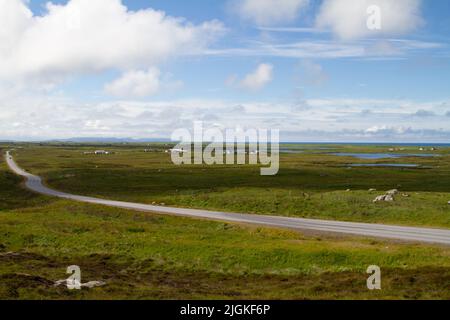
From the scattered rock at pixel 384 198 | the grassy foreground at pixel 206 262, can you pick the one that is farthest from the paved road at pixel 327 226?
the scattered rock at pixel 384 198

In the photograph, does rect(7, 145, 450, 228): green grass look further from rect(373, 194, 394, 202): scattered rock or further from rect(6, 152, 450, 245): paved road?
rect(6, 152, 450, 245): paved road

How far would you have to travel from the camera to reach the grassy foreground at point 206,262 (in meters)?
21.6

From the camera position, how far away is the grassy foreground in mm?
21578

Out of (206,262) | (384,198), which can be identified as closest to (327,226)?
(384,198)

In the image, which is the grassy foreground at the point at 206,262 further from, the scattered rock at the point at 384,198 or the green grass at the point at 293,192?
the scattered rock at the point at 384,198

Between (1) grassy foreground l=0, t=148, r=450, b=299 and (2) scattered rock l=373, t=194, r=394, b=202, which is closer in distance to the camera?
(1) grassy foreground l=0, t=148, r=450, b=299

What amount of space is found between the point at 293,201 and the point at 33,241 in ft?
101

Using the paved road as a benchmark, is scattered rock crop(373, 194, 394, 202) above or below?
above

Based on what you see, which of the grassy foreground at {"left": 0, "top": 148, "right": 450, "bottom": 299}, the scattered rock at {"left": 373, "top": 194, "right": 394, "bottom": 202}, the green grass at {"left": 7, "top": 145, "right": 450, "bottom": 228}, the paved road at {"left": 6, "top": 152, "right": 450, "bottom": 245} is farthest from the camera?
the scattered rock at {"left": 373, "top": 194, "right": 394, "bottom": 202}

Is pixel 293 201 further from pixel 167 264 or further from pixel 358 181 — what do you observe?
pixel 358 181

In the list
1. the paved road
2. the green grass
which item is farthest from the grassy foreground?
the green grass

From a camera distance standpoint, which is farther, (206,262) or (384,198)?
(384,198)

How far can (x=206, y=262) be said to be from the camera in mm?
28984

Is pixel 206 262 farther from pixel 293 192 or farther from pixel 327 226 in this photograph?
pixel 293 192
